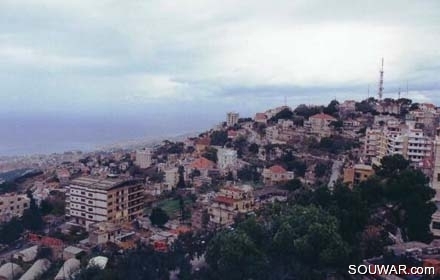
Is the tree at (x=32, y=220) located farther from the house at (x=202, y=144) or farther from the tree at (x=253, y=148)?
the tree at (x=253, y=148)

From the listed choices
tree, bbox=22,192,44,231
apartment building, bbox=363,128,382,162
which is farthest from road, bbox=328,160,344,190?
tree, bbox=22,192,44,231

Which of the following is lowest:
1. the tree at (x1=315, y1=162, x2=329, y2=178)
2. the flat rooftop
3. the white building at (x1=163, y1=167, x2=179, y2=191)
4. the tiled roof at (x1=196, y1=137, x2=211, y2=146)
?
the white building at (x1=163, y1=167, x2=179, y2=191)

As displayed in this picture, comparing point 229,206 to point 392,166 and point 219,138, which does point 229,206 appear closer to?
point 392,166

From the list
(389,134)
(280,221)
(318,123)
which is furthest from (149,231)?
(318,123)

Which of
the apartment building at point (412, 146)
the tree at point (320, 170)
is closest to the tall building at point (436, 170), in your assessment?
the apartment building at point (412, 146)

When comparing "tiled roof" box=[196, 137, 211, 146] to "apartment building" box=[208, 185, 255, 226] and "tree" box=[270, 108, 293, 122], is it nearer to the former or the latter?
"tree" box=[270, 108, 293, 122]
